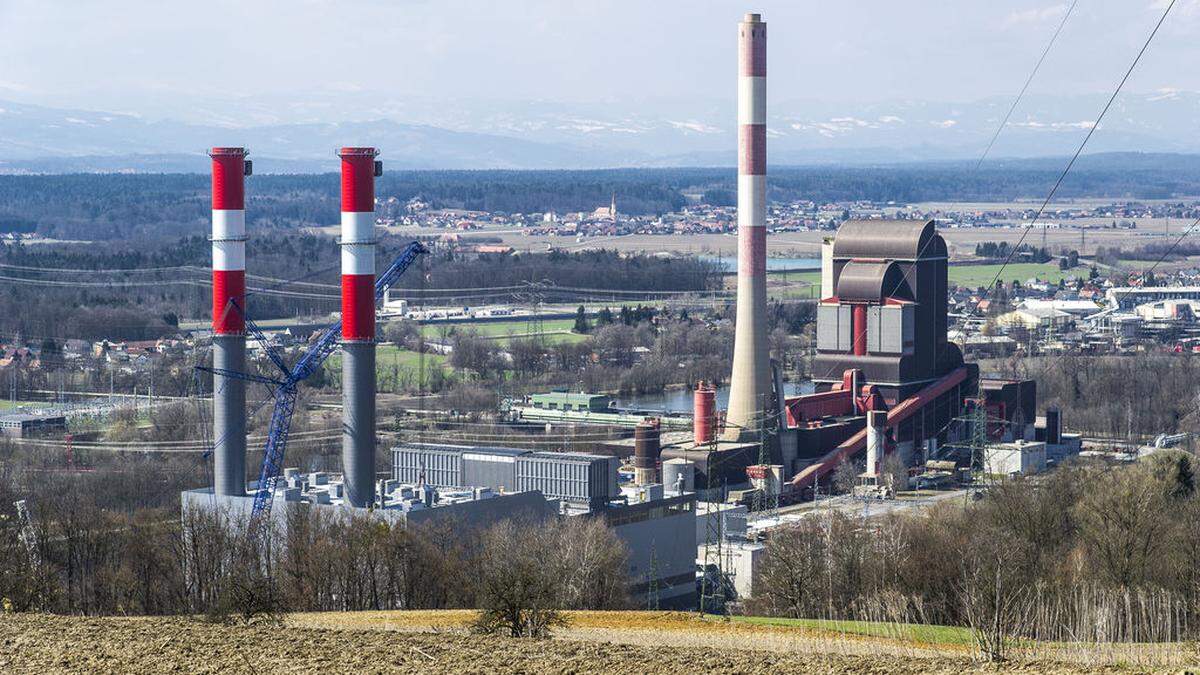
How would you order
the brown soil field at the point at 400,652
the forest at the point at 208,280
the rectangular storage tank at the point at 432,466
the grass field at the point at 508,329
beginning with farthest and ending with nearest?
the forest at the point at 208,280 < the grass field at the point at 508,329 < the rectangular storage tank at the point at 432,466 < the brown soil field at the point at 400,652

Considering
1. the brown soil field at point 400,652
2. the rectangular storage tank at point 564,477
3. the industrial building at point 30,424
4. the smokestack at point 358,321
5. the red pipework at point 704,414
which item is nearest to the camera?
the brown soil field at point 400,652

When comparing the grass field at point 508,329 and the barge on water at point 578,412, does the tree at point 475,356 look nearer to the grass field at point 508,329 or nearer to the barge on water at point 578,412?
the grass field at point 508,329

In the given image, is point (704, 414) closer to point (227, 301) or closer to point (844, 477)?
point (844, 477)

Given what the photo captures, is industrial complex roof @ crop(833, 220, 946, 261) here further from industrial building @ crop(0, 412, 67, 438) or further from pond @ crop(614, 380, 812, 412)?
industrial building @ crop(0, 412, 67, 438)

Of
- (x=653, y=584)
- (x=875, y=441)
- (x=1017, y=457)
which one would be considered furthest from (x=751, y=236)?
(x=653, y=584)

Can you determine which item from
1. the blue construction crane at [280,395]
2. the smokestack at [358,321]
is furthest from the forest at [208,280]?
the smokestack at [358,321]
